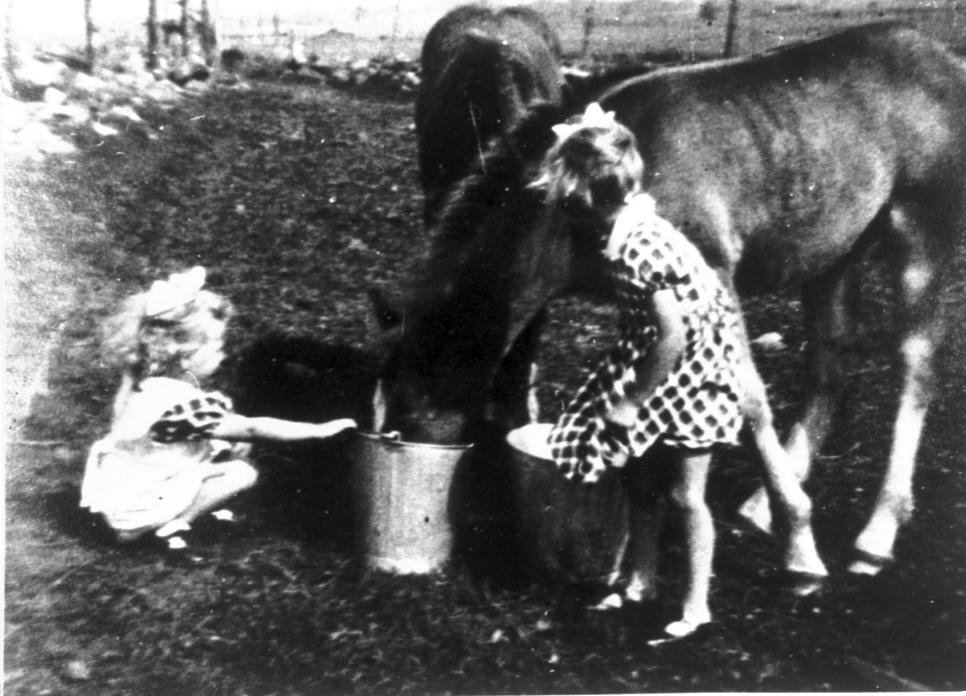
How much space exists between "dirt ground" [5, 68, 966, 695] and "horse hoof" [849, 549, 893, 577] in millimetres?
26

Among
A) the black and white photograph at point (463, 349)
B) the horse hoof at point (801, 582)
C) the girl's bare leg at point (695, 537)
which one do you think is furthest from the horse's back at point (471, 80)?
the horse hoof at point (801, 582)

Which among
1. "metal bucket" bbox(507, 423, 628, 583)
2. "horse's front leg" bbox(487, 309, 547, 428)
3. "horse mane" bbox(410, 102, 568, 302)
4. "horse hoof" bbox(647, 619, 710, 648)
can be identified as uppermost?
"horse mane" bbox(410, 102, 568, 302)

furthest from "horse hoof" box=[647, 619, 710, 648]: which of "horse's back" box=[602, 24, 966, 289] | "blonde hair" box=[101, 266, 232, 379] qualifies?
"blonde hair" box=[101, 266, 232, 379]

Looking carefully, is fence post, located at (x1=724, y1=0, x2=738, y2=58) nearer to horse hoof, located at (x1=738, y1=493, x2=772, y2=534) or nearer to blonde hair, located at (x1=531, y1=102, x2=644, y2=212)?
blonde hair, located at (x1=531, y1=102, x2=644, y2=212)

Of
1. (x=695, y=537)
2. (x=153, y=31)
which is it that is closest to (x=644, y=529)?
(x=695, y=537)

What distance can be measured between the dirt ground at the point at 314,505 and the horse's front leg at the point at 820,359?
48 mm

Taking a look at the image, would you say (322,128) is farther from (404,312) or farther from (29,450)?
(29,450)

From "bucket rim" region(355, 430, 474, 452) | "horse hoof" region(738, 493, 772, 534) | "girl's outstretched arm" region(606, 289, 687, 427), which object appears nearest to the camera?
"girl's outstretched arm" region(606, 289, 687, 427)

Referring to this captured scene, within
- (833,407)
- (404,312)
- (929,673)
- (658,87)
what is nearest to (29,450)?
(404,312)

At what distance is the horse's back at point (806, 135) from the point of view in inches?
114

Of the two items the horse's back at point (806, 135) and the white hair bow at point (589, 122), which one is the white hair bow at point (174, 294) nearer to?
the white hair bow at point (589, 122)

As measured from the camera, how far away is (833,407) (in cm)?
296

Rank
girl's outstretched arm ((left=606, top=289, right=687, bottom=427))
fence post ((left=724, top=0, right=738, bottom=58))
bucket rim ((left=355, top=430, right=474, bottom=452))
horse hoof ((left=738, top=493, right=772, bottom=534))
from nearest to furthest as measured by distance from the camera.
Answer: girl's outstretched arm ((left=606, top=289, right=687, bottom=427)) < bucket rim ((left=355, top=430, right=474, bottom=452)) < horse hoof ((left=738, top=493, right=772, bottom=534)) < fence post ((left=724, top=0, right=738, bottom=58))

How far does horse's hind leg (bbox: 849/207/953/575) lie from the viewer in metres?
2.95
